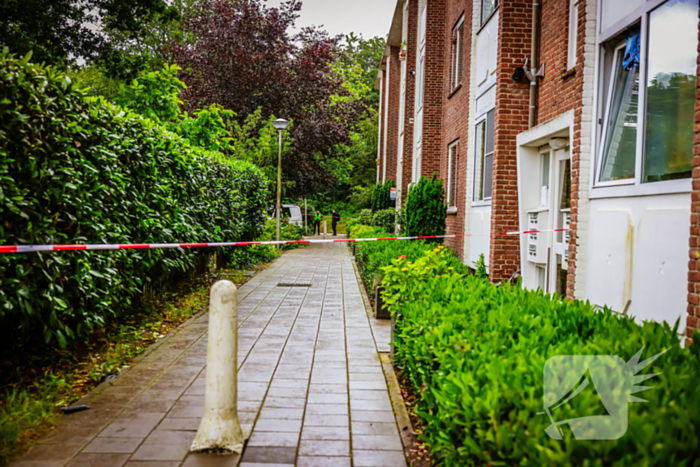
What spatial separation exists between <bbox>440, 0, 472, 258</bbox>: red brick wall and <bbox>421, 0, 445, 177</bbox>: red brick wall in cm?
124

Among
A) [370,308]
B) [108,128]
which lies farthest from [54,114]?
[370,308]

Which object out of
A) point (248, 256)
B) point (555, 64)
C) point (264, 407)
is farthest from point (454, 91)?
→ point (264, 407)

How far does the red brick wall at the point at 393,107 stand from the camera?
28500mm

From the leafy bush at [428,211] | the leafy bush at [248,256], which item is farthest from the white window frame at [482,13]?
the leafy bush at [248,256]

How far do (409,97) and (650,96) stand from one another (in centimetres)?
1652

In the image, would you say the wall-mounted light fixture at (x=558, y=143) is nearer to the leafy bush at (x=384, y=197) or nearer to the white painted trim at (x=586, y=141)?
the white painted trim at (x=586, y=141)

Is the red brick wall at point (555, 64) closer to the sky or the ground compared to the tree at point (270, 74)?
closer to the ground

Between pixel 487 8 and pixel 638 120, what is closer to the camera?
Result: pixel 638 120

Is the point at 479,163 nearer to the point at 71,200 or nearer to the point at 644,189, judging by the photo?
the point at 644,189

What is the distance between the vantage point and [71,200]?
4613 millimetres

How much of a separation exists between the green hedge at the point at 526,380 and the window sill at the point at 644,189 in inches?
57.1

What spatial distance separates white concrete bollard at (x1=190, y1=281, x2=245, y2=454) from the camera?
11.4ft

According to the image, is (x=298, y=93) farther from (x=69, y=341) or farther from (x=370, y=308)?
(x=69, y=341)

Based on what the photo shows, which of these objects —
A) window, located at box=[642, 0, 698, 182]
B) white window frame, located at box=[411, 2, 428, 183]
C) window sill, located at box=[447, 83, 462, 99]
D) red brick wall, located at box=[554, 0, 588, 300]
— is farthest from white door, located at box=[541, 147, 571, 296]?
white window frame, located at box=[411, 2, 428, 183]
